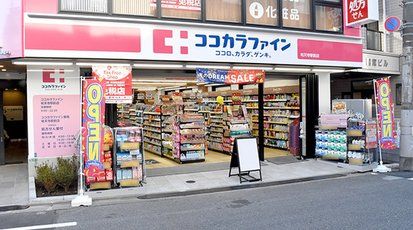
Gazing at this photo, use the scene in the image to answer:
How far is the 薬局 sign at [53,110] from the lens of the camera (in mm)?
10461

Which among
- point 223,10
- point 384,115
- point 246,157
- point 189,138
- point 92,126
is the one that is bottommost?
point 246,157

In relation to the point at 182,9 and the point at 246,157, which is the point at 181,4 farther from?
the point at 246,157

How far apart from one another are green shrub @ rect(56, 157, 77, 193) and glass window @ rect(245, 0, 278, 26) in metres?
7.14

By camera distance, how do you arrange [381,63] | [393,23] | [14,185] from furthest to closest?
1. [381,63]
2. [393,23]
3. [14,185]

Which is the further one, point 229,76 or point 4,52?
point 229,76

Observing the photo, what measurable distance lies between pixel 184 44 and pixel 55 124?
14.2ft

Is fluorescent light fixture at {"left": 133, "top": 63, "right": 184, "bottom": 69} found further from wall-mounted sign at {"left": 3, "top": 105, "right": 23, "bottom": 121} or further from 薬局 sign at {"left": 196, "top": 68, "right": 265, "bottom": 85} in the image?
wall-mounted sign at {"left": 3, "top": 105, "right": 23, "bottom": 121}

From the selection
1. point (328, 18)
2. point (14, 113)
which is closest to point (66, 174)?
point (14, 113)

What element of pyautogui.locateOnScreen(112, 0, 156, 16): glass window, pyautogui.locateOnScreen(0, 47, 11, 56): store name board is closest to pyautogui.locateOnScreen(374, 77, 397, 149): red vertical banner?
pyautogui.locateOnScreen(112, 0, 156, 16): glass window

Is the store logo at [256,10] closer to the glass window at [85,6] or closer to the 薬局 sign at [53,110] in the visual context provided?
the glass window at [85,6]

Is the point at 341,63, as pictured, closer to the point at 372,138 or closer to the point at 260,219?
the point at 372,138

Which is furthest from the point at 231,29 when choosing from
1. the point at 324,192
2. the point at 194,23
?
the point at 324,192

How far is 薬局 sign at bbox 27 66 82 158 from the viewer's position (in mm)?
10461

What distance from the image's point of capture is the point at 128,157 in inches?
391
